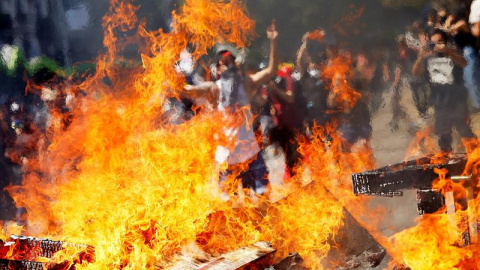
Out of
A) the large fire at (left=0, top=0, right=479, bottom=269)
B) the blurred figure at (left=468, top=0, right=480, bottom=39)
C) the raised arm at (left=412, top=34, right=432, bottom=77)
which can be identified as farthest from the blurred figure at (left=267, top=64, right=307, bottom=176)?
the blurred figure at (left=468, top=0, right=480, bottom=39)

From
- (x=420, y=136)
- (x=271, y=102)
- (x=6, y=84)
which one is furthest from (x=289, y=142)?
(x=6, y=84)

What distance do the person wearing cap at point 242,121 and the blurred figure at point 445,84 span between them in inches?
123

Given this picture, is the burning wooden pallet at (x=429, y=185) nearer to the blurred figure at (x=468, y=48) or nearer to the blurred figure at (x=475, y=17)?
the blurred figure at (x=468, y=48)

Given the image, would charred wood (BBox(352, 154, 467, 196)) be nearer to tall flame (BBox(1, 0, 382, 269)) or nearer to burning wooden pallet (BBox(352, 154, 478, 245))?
burning wooden pallet (BBox(352, 154, 478, 245))

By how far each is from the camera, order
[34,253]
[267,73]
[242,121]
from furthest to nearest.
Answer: [267,73]
[242,121]
[34,253]

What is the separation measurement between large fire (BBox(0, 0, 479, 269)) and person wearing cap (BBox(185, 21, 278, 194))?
200 millimetres

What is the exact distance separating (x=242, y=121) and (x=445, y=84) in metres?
3.58

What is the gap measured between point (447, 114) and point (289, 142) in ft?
9.16

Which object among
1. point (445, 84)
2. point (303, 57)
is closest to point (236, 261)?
point (445, 84)

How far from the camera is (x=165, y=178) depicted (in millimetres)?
5500

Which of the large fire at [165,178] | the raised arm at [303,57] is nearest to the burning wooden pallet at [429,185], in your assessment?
the large fire at [165,178]

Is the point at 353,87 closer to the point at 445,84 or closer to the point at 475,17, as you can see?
the point at 445,84

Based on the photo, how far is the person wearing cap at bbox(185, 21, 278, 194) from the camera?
22.4ft

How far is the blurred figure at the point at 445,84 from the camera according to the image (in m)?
6.70
